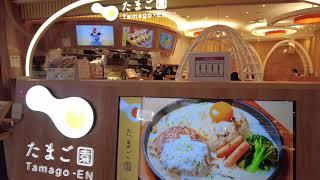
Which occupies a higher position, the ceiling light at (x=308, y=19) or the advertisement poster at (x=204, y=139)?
the ceiling light at (x=308, y=19)

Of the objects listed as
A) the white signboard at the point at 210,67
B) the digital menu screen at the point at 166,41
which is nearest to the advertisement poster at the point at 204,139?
the white signboard at the point at 210,67

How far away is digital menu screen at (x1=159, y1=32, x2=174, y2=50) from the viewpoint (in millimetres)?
8723

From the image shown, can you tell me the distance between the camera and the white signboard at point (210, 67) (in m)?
1.98

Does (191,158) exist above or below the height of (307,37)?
below

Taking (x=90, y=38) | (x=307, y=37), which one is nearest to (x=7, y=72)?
(x=90, y=38)

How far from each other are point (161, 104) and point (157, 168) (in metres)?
0.40

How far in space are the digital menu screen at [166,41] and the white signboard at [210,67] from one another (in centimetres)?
672

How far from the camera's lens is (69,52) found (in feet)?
26.6

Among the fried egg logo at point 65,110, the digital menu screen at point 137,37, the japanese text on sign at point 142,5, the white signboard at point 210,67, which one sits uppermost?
the japanese text on sign at point 142,5

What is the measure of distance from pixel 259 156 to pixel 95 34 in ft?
22.3

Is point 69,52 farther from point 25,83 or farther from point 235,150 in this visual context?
point 235,150

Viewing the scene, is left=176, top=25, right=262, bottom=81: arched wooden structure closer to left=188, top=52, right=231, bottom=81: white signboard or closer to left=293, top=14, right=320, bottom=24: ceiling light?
left=188, top=52, right=231, bottom=81: white signboard

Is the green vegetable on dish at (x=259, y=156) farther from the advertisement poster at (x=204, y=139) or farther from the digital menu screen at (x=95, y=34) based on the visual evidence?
the digital menu screen at (x=95, y=34)

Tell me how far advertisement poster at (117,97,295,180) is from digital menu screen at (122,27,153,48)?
611cm
